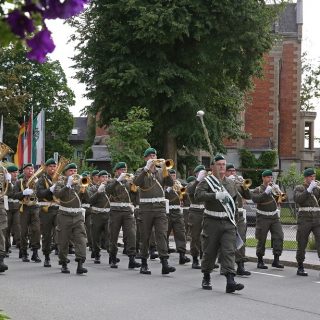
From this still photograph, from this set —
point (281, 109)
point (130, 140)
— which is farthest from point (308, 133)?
point (130, 140)

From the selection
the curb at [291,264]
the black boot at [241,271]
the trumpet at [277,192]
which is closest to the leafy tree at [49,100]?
the curb at [291,264]

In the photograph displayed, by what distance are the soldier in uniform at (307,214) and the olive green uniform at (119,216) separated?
132 inches

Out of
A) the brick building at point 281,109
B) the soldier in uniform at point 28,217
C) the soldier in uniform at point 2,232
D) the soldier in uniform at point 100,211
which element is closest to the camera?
the soldier in uniform at point 2,232

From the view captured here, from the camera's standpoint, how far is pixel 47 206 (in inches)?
611

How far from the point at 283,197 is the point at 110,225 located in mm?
3660

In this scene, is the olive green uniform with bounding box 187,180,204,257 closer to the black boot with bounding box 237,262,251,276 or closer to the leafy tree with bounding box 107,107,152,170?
the black boot with bounding box 237,262,251,276

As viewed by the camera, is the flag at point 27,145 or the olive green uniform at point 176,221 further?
the flag at point 27,145

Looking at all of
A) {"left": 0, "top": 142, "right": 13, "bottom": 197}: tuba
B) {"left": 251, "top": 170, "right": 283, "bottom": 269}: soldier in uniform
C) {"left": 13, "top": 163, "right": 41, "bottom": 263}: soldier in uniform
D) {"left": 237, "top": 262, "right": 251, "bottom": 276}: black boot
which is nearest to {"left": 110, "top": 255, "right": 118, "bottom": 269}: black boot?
{"left": 13, "top": 163, "right": 41, "bottom": 263}: soldier in uniform

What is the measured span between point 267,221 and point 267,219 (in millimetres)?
42

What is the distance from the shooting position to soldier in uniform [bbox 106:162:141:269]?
48.4ft

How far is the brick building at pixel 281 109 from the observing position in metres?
53.8

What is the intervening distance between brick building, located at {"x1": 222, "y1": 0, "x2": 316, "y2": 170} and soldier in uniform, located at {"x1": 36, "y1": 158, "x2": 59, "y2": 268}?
37.2 meters

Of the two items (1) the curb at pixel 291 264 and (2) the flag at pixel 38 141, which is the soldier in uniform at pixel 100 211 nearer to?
(1) the curb at pixel 291 264

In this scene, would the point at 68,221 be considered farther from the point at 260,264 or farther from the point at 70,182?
the point at 260,264
